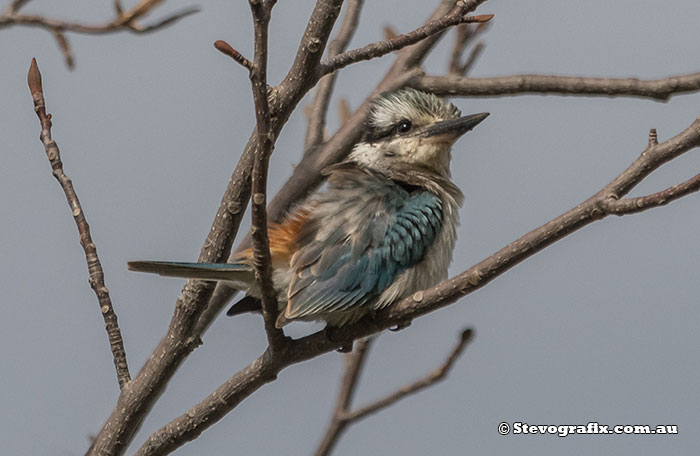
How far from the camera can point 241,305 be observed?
3756 millimetres

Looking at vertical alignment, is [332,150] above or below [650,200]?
above

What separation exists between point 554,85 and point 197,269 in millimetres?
1603

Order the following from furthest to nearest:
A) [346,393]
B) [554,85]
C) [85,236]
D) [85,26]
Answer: [346,393] → [554,85] → [85,236] → [85,26]

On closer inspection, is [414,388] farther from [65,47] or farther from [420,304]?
[65,47]

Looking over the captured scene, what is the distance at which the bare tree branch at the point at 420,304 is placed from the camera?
2.57 m

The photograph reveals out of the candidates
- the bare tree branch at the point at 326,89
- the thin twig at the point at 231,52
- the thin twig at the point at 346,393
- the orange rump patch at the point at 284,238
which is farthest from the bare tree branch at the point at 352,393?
the thin twig at the point at 231,52

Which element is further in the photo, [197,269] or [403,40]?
[197,269]

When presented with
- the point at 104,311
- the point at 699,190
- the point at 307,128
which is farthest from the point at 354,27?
the point at 699,190

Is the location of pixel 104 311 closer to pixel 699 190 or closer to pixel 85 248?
pixel 85 248

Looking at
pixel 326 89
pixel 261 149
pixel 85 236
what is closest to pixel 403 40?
pixel 261 149

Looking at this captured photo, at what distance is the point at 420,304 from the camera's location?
114 inches

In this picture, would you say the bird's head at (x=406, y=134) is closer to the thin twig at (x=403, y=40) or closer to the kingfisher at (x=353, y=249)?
the kingfisher at (x=353, y=249)

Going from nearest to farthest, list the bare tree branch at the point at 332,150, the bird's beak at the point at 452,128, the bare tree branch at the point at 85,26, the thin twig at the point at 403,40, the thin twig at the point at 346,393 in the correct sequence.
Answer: the bare tree branch at the point at 85,26 → the thin twig at the point at 403,40 → the thin twig at the point at 346,393 → the bare tree branch at the point at 332,150 → the bird's beak at the point at 452,128

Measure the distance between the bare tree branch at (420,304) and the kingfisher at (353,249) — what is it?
12 cm
